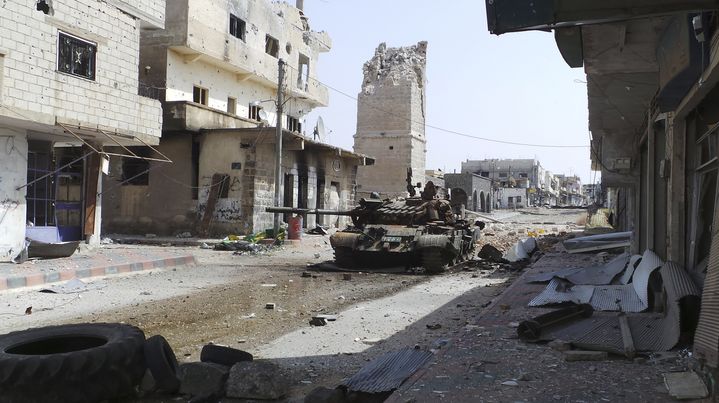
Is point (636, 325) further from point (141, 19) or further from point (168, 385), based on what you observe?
point (141, 19)

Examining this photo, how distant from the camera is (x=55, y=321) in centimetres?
693

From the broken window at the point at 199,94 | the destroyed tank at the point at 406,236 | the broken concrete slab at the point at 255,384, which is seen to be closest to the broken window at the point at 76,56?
the destroyed tank at the point at 406,236

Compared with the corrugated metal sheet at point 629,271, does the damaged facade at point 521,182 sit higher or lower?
higher

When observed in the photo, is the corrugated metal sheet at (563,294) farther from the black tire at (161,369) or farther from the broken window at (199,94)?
the broken window at (199,94)

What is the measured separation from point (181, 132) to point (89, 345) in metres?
17.7

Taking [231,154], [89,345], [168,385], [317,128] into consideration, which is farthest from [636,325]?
[317,128]

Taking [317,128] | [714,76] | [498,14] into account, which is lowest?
[714,76]

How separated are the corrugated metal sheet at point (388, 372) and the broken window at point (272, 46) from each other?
86.3ft

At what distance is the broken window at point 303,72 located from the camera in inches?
1259

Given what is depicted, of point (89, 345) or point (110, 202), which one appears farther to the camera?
point (110, 202)

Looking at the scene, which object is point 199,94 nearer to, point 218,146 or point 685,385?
point 218,146

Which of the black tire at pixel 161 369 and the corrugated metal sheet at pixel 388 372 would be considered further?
the black tire at pixel 161 369

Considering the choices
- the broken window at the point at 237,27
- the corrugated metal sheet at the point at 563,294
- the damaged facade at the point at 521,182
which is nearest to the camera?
the corrugated metal sheet at the point at 563,294

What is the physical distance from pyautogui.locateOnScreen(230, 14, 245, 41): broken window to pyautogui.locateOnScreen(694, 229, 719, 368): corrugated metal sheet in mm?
24378
